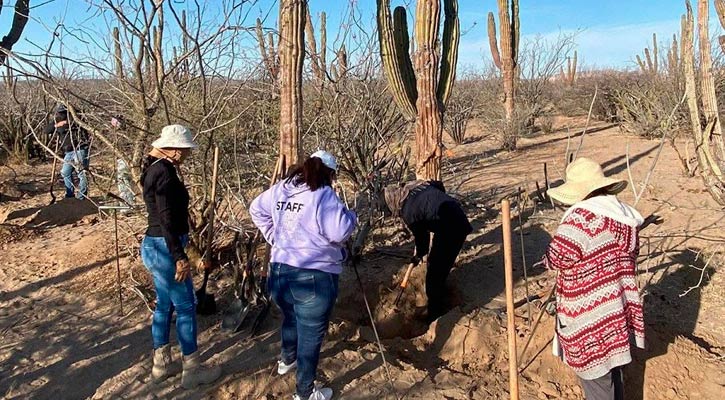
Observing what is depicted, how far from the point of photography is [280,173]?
405cm

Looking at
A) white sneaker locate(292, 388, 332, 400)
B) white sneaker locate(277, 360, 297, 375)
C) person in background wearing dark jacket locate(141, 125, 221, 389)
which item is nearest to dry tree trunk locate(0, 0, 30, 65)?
person in background wearing dark jacket locate(141, 125, 221, 389)

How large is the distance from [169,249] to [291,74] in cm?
158

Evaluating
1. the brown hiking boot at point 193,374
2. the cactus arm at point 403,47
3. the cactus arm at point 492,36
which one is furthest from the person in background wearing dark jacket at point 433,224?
the cactus arm at point 492,36

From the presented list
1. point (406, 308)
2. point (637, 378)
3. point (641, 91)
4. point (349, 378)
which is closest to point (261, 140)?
point (406, 308)

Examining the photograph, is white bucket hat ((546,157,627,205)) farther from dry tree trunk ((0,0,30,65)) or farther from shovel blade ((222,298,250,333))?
dry tree trunk ((0,0,30,65))

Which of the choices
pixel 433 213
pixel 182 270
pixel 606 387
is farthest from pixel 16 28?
pixel 606 387

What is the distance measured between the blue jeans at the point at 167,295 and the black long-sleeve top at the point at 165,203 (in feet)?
0.31

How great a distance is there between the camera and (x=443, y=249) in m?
4.67

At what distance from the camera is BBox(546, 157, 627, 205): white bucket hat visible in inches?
104

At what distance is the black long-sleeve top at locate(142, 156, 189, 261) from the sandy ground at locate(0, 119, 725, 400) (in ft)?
3.19

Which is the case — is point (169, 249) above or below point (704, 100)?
below

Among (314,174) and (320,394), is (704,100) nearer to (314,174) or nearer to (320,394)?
(314,174)

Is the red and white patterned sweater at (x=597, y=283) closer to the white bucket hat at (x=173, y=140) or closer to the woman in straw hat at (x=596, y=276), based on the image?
the woman in straw hat at (x=596, y=276)

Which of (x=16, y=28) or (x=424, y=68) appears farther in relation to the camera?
(x=424, y=68)
